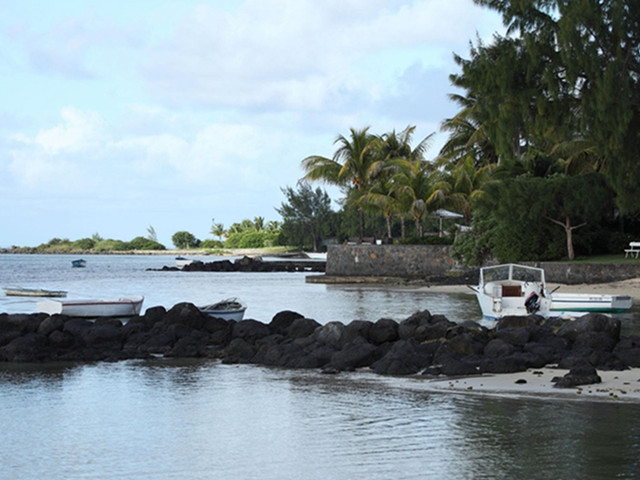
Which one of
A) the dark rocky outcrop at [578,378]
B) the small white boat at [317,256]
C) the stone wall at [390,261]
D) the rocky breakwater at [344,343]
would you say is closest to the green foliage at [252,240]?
the small white boat at [317,256]

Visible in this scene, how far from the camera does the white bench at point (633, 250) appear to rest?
33628 mm

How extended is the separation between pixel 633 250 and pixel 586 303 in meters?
13.8

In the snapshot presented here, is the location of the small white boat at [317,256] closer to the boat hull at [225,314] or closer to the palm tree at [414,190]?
the palm tree at [414,190]

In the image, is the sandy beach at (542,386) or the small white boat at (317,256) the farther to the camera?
the small white boat at (317,256)

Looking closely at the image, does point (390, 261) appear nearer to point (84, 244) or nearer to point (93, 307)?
point (93, 307)

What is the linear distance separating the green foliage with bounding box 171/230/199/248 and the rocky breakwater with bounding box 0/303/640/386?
13995cm

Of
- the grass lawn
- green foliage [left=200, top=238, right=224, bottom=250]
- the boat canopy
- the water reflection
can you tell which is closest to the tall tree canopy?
the boat canopy

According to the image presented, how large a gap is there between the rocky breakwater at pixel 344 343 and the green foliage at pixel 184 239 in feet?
459

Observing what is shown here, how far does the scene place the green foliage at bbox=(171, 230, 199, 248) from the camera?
158m

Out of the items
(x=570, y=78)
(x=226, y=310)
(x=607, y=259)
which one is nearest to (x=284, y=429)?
(x=226, y=310)

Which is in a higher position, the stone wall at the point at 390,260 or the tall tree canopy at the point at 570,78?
the tall tree canopy at the point at 570,78

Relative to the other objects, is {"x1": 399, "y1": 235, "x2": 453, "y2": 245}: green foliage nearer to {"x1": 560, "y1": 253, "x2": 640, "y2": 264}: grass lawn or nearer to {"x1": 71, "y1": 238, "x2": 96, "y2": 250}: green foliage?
{"x1": 560, "y1": 253, "x2": 640, "y2": 264}: grass lawn

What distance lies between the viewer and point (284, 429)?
33.3ft

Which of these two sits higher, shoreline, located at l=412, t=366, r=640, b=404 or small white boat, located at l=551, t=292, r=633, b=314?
small white boat, located at l=551, t=292, r=633, b=314
